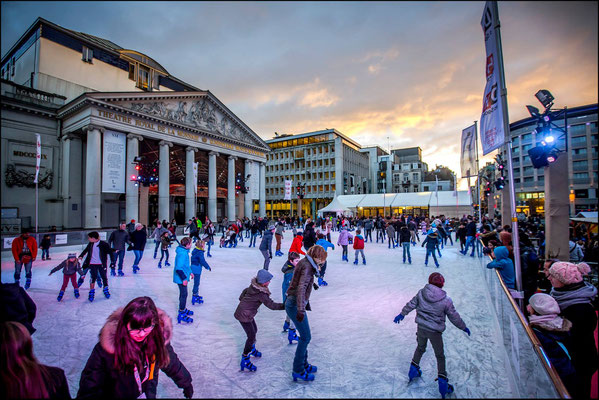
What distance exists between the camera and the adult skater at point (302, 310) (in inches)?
158

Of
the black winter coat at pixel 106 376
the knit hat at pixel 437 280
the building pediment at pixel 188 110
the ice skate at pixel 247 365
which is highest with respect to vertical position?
the building pediment at pixel 188 110

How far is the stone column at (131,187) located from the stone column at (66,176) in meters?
4.68

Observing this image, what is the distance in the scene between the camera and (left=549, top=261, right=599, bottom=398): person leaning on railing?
344 cm

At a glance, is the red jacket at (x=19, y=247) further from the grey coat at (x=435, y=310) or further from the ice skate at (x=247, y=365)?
the grey coat at (x=435, y=310)

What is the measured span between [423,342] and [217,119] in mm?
35054

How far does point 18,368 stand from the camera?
5.50ft

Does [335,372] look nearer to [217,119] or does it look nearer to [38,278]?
[38,278]

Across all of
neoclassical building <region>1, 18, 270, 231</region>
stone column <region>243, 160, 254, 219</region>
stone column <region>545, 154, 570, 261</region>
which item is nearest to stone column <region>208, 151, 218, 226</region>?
neoclassical building <region>1, 18, 270, 231</region>

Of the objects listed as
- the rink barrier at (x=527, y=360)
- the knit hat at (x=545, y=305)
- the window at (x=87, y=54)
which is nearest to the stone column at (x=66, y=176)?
the window at (x=87, y=54)

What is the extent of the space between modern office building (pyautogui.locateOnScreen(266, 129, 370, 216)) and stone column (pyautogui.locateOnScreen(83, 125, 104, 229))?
36797mm

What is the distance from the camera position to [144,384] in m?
2.64

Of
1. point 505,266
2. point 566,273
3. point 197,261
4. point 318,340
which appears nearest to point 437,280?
point 566,273

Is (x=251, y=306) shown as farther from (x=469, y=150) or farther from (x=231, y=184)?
(x=231, y=184)

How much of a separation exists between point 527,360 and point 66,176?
104 feet
